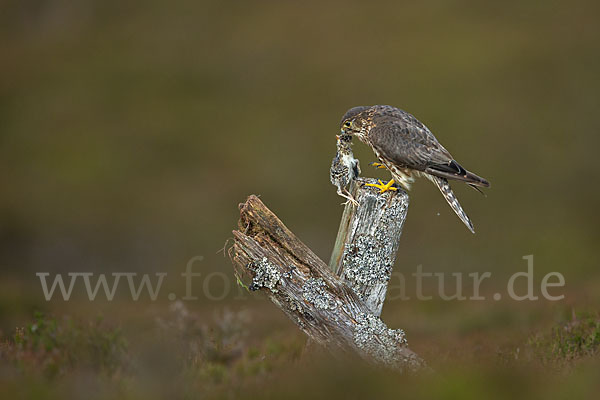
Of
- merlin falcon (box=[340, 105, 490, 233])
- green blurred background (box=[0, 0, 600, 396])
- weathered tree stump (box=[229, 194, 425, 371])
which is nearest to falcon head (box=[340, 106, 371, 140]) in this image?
merlin falcon (box=[340, 105, 490, 233])

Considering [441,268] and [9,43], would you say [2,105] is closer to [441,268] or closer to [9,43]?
[9,43]

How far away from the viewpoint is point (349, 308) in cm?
663

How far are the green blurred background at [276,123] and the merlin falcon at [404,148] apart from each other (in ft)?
20.8

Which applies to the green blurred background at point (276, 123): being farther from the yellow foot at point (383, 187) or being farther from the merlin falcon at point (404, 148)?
the yellow foot at point (383, 187)

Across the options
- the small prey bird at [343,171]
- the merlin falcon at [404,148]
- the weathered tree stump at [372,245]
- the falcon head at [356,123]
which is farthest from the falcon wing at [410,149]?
the weathered tree stump at [372,245]

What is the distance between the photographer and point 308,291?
646cm

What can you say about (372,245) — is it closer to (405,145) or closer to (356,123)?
(405,145)

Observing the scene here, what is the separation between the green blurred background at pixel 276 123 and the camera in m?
20.0

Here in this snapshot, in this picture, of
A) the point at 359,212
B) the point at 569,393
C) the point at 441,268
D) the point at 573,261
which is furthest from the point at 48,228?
the point at 569,393

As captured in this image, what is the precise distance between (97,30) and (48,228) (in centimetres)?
1465

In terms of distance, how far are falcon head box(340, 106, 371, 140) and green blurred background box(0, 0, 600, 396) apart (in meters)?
6.65

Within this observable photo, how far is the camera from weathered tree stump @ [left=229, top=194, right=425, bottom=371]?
640 cm

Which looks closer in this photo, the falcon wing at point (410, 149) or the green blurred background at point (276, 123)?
the falcon wing at point (410, 149)

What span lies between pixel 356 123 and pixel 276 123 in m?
16.3
